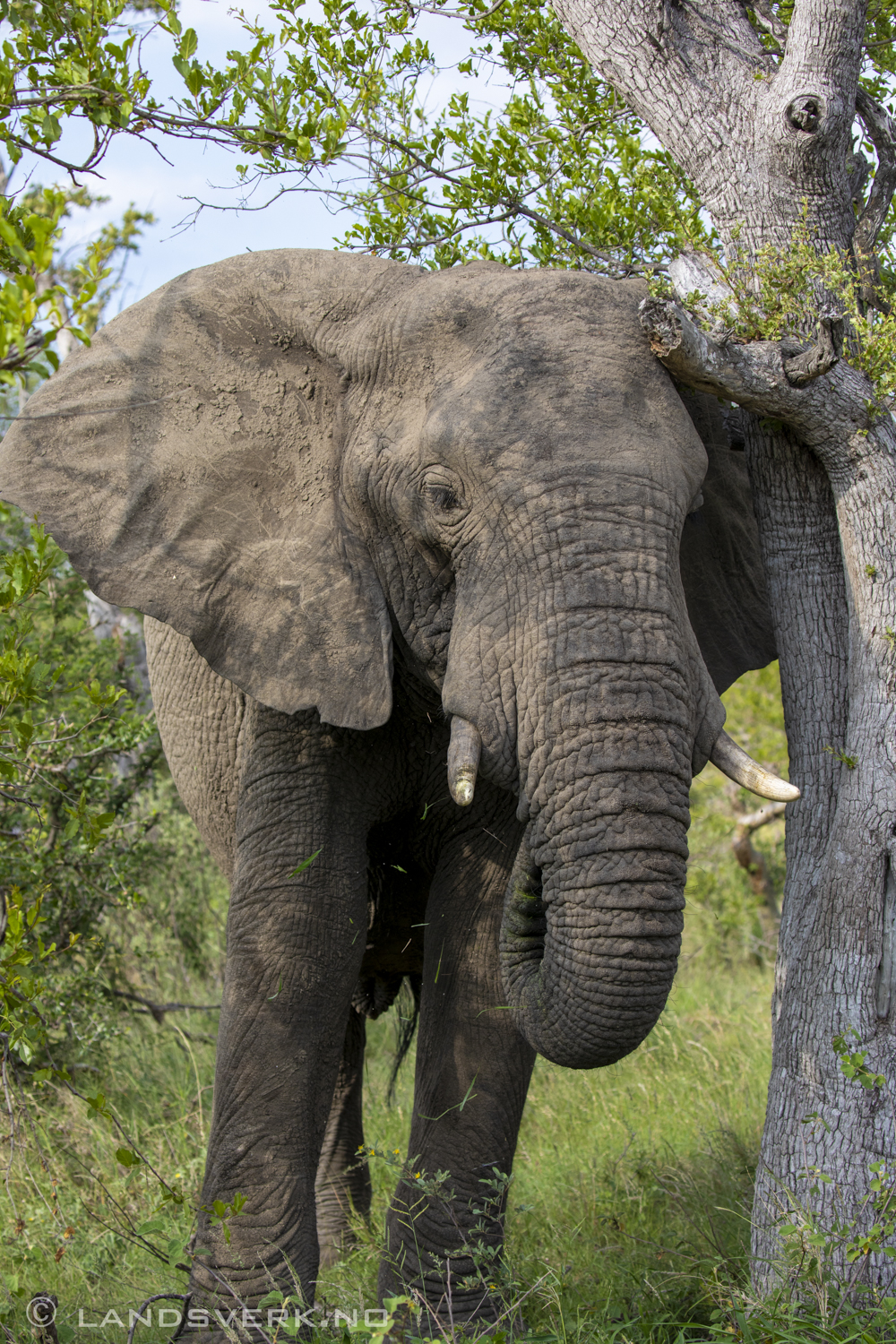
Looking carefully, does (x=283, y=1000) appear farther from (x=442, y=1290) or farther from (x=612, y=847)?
(x=612, y=847)

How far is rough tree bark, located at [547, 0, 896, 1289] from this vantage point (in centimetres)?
332

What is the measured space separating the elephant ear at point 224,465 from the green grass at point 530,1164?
1.58 metres

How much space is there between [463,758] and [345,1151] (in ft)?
9.51

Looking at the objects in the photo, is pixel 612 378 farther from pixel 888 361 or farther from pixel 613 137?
pixel 613 137

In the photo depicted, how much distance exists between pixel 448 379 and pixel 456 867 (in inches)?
56.7

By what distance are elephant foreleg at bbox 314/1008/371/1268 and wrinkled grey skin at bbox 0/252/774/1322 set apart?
140cm

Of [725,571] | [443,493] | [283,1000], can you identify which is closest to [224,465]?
[443,493]

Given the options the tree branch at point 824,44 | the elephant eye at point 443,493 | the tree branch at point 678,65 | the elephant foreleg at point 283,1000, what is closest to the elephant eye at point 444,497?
the elephant eye at point 443,493

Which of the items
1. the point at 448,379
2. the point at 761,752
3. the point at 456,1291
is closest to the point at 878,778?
the point at 448,379

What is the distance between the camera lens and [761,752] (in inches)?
352

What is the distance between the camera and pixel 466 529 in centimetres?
323

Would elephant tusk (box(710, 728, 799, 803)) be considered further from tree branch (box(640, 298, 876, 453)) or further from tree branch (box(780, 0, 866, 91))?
tree branch (box(780, 0, 866, 91))

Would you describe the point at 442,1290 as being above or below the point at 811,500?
below

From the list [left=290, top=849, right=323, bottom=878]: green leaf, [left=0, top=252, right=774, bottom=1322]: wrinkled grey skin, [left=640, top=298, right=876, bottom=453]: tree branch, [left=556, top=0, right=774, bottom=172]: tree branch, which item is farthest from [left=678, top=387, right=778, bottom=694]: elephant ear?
[left=290, top=849, right=323, bottom=878]: green leaf
